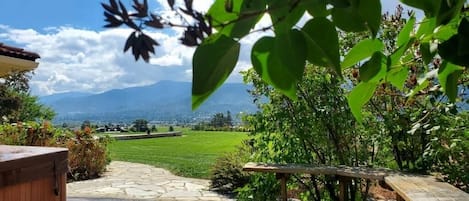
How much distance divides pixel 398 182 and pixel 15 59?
12.6 ft

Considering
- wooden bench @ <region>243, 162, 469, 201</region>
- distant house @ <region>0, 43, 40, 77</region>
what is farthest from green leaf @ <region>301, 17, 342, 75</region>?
distant house @ <region>0, 43, 40, 77</region>

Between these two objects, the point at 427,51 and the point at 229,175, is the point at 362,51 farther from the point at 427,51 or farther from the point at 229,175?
the point at 229,175

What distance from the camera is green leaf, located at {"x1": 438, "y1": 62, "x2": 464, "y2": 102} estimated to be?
21.8 inches

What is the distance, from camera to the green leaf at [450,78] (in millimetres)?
554

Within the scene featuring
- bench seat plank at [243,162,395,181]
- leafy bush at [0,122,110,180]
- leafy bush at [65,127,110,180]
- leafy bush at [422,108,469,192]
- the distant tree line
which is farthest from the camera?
the distant tree line

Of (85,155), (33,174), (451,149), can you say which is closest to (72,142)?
(85,155)

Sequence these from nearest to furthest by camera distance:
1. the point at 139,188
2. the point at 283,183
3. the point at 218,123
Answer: the point at 283,183 → the point at 139,188 → the point at 218,123

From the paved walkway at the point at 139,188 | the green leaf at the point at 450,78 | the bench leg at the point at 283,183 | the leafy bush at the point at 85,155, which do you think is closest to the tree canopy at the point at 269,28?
the green leaf at the point at 450,78

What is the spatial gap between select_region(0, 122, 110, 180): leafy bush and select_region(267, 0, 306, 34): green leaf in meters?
10.4

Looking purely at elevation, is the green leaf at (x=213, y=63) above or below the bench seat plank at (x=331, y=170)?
above

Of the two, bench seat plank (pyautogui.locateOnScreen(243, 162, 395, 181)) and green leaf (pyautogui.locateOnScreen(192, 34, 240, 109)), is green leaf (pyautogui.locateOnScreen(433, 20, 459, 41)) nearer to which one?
green leaf (pyautogui.locateOnScreen(192, 34, 240, 109))

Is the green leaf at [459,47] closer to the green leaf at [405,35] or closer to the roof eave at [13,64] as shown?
the green leaf at [405,35]

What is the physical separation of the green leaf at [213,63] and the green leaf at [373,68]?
218mm

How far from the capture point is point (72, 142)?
36.8 ft
